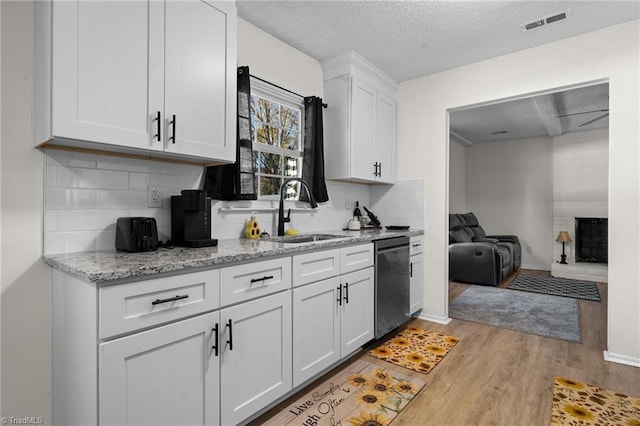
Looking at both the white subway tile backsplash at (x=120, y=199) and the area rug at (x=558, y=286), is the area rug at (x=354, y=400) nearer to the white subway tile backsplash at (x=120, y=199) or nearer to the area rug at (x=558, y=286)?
the white subway tile backsplash at (x=120, y=199)

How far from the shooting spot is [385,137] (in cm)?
361

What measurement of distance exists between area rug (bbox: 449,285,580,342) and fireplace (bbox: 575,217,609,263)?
8.15ft

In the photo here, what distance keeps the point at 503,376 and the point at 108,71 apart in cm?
289

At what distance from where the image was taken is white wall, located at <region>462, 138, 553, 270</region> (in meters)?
6.60

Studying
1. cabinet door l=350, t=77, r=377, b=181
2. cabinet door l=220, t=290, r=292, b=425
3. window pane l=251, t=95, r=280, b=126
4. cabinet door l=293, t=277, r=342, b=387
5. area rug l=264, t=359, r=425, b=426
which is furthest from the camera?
cabinet door l=350, t=77, r=377, b=181

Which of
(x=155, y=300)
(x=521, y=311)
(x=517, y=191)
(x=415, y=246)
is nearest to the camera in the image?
(x=155, y=300)

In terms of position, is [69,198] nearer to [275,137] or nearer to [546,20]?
[275,137]

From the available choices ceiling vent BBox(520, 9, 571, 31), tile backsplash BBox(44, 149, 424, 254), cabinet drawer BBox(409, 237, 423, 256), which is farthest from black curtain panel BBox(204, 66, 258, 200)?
Answer: ceiling vent BBox(520, 9, 571, 31)

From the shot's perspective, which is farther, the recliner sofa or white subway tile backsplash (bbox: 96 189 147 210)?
the recliner sofa

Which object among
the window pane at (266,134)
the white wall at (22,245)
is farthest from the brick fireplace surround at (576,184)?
the white wall at (22,245)

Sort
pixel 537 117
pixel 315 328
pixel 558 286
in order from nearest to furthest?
pixel 315 328 < pixel 558 286 < pixel 537 117

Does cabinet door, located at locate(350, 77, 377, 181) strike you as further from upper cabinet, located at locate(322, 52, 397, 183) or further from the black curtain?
the black curtain

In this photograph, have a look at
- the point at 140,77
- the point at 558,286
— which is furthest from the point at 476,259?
the point at 140,77

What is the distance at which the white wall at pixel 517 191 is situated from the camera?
260 inches
